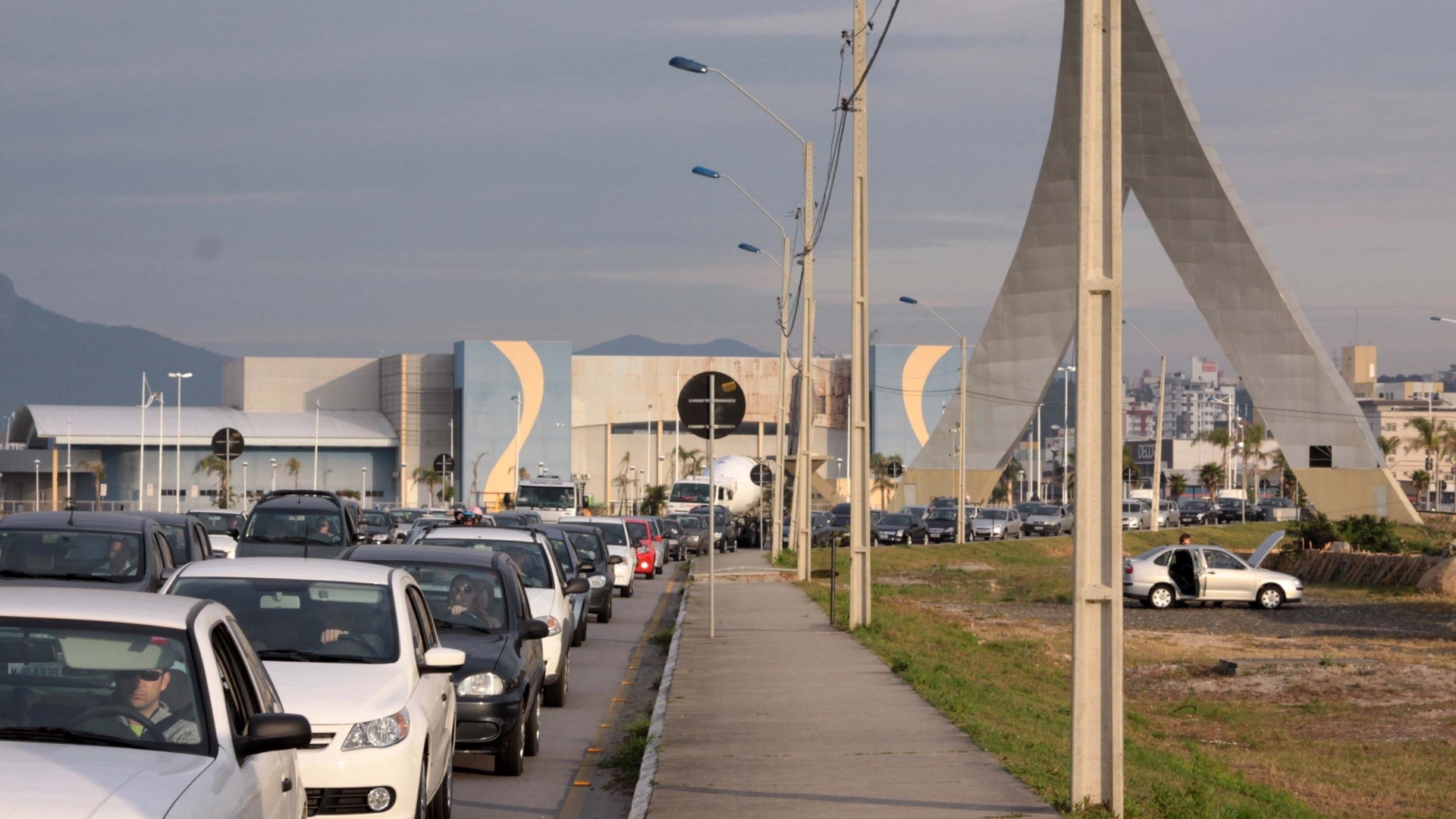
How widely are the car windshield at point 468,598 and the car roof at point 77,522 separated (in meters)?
4.13

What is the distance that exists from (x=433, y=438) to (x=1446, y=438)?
73454 millimetres

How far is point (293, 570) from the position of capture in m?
9.97

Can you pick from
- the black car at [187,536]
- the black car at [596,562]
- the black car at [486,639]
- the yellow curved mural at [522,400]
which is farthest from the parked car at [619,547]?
the yellow curved mural at [522,400]

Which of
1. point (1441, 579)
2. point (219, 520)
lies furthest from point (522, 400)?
point (1441, 579)

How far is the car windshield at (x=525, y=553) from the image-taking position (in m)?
17.2

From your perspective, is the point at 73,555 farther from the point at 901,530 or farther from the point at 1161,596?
the point at 901,530

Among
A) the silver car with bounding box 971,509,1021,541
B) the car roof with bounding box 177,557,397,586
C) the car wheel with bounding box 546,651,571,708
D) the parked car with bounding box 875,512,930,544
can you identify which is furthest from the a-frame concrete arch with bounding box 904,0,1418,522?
the car roof with bounding box 177,557,397,586

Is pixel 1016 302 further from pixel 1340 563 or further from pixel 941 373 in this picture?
pixel 941 373

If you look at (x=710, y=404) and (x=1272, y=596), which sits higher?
(x=710, y=404)

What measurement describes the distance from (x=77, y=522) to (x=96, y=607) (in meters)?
10.5

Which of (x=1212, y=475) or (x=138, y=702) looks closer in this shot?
(x=138, y=702)

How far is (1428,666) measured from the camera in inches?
884

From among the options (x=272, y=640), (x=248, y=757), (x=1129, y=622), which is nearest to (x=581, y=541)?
(x=1129, y=622)

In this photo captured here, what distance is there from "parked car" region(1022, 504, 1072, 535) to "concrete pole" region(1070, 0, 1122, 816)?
69272 mm
